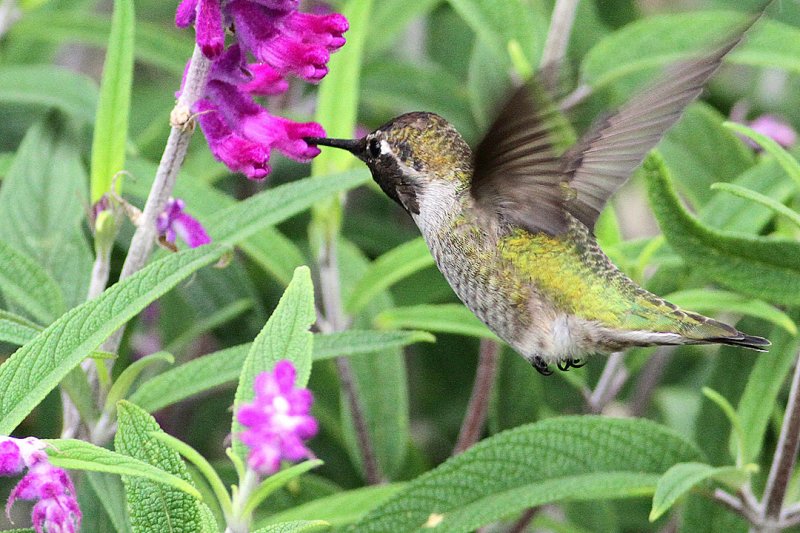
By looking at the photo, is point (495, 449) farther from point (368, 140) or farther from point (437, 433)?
point (437, 433)

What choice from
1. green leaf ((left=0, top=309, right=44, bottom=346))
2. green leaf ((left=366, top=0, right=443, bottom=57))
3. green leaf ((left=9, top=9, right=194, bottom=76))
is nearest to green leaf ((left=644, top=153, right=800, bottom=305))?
green leaf ((left=0, top=309, right=44, bottom=346))

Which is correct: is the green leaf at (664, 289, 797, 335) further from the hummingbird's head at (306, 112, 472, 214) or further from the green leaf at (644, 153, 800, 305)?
the hummingbird's head at (306, 112, 472, 214)

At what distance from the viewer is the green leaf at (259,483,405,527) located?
2.91 metres

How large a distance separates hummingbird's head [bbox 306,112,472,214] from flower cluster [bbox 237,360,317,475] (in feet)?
2.27

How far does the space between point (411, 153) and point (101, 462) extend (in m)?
0.99

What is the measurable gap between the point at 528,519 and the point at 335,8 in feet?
10.2

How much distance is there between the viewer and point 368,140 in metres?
2.49

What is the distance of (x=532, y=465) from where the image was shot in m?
2.79

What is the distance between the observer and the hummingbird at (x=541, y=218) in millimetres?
2404

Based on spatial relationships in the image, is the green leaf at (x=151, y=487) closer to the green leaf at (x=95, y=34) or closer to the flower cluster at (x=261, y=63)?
the flower cluster at (x=261, y=63)

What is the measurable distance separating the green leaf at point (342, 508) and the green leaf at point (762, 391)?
98 cm

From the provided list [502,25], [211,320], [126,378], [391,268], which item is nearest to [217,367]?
[126,378]

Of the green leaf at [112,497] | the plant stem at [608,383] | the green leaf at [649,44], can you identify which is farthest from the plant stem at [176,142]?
the green leaf at [649,44]

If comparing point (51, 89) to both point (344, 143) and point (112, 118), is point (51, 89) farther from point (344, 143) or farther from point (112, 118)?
point (344, 143)
